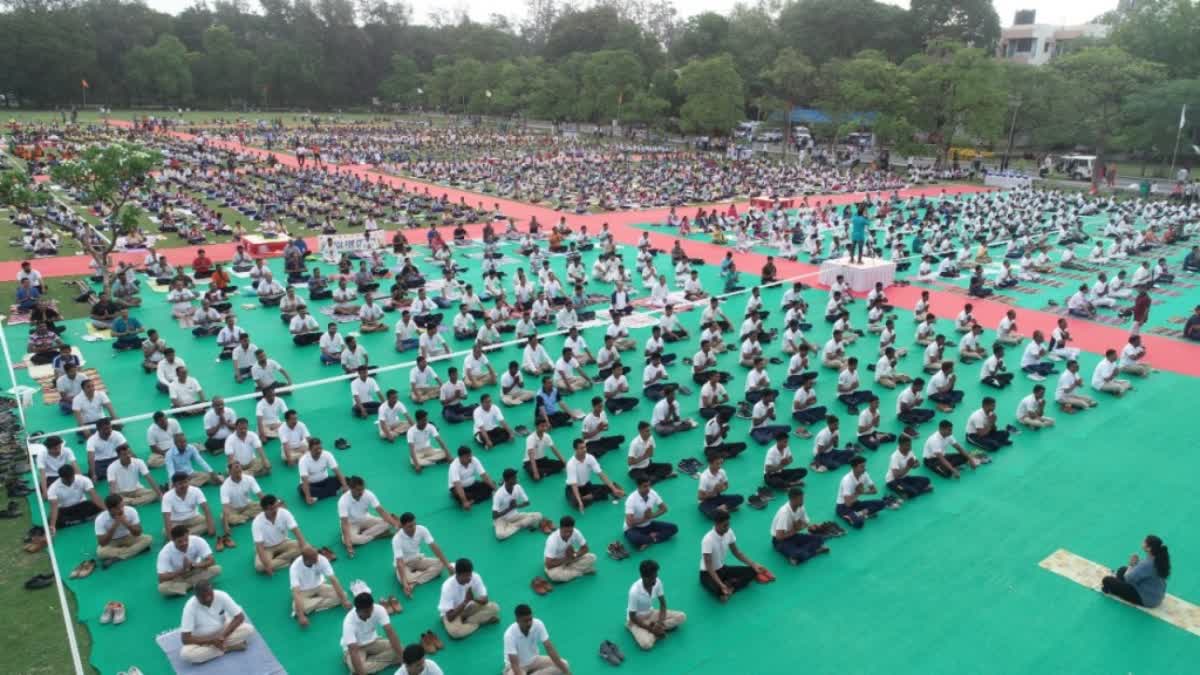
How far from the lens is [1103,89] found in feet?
158

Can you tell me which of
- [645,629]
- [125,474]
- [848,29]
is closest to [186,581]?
[125,474]

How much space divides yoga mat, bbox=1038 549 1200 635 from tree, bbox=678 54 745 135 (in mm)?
51534

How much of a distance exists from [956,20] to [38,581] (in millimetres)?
83576

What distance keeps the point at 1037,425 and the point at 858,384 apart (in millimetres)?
2927

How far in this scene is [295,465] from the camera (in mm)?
11148

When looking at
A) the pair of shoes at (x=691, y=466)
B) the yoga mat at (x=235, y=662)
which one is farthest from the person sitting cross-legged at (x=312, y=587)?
the pair of shoes at (x=691, y=466)

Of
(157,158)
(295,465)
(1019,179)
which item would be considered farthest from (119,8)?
(295,465)

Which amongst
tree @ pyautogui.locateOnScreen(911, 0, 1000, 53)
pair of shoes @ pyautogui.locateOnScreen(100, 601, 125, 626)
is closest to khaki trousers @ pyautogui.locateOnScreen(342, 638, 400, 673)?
pair of shoes @ pyautogui.locateOnScreen(100, 601, 125, 626)

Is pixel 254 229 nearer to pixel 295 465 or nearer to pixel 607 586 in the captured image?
pixel 295 465

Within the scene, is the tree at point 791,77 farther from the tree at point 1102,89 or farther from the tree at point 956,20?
the tree at point 956,20

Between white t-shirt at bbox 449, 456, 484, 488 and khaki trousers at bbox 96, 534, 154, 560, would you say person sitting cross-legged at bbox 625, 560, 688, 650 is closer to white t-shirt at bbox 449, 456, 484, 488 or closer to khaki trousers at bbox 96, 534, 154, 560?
white t-shirt at bbox 449, 456, 484, 488

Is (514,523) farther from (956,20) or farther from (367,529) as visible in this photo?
(956,20)

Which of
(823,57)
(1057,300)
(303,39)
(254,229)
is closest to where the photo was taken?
(1057,300)

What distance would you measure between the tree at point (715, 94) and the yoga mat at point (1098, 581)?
169 ft
